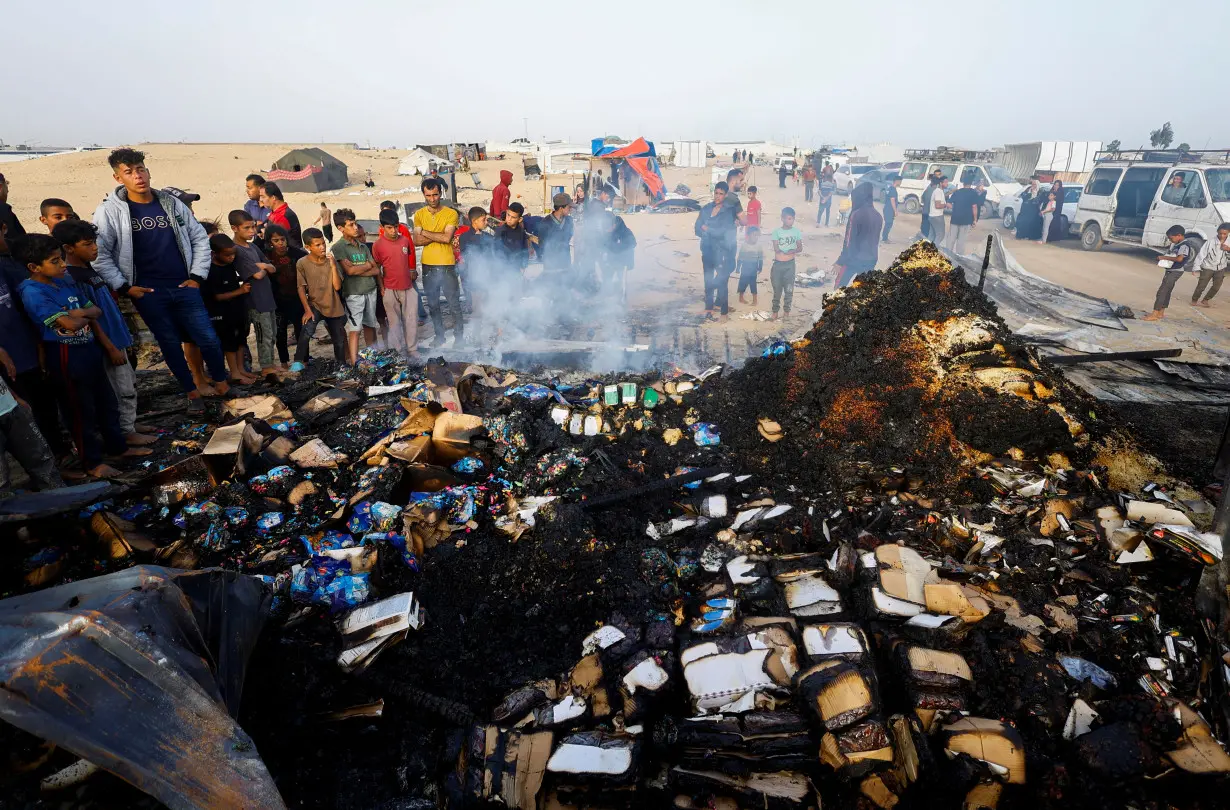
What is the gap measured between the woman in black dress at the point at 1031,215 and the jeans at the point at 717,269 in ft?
39.6

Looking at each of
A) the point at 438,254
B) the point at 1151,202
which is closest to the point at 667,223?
the point at 1151,202

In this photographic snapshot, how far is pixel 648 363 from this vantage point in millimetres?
6898

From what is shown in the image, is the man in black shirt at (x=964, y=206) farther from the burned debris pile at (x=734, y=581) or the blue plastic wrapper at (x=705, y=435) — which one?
the blue plastic wrapper at (x=705, y=435)

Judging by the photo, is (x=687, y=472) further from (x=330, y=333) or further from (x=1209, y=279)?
(x=1209, y=279)

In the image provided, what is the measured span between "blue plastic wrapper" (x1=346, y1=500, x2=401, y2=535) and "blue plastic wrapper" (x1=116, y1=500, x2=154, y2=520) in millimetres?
1250

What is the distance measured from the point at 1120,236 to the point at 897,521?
14565mm

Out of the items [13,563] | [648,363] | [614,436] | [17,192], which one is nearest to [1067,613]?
[614,436]

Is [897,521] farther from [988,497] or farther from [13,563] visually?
[13,563]

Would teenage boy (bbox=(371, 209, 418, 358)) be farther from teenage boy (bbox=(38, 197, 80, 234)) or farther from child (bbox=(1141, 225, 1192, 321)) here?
child (bbox=(1141, 225, 1192, 321))

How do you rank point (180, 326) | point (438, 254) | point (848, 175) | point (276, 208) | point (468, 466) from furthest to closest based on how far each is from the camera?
point (848, 175)
point (438, 254)
point (276, 208)
point (180, 326)
point (468, 466)

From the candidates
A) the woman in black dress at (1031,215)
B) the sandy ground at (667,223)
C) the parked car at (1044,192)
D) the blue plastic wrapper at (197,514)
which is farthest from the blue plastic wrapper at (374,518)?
the woman in black dress at (1031,215)

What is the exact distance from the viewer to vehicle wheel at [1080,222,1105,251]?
13812 millimetres

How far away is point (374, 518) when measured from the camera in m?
3.59

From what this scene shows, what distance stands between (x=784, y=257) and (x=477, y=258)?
4425 millimetres
